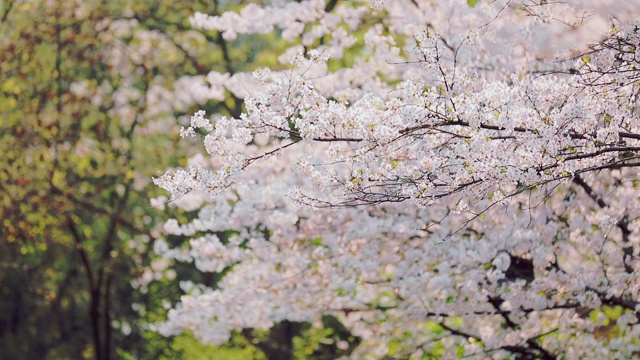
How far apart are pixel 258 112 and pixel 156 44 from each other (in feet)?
34.7

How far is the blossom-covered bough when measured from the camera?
5191 millimetres

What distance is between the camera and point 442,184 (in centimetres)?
520

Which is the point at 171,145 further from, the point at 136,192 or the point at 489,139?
the point at 489,139

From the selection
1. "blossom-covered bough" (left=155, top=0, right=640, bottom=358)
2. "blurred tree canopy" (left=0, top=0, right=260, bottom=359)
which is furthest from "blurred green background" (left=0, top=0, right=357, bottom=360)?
"blossom-covered bough" (left=155, top=0, right=640, bottom=358)

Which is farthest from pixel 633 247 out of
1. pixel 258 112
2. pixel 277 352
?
pixel 277 352

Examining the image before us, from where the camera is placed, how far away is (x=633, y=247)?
27.7 ft

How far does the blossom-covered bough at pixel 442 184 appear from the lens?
17.0ft

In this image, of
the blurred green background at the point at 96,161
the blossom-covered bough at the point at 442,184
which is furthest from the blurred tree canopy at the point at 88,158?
the blossom-covered bough at the point at 442,184

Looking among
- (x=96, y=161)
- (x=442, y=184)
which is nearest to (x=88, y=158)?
(x=96, y=161)

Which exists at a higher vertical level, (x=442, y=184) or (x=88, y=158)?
(x=442, y=184)

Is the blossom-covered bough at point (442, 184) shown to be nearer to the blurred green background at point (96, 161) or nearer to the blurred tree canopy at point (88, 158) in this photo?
the blurred green background at point (96, 161)

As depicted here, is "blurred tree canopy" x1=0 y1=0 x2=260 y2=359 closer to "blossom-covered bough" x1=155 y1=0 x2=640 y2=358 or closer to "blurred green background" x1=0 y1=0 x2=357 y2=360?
"blurred green background" x1=0 y1=0 x2=357 y2=360

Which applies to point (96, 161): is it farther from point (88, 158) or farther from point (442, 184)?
point (442, 184)

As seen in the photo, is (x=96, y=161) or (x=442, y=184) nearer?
(x=442, y=184)
